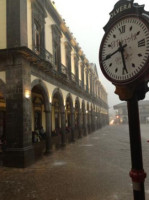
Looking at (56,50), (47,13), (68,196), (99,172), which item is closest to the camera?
(68,196)

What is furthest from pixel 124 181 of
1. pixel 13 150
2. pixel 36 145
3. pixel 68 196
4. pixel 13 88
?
pixel 36 145

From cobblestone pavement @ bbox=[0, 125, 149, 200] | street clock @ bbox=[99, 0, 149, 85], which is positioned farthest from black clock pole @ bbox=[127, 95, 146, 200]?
cobblestone pavement @ bbox=[0, 125, 149, 200]

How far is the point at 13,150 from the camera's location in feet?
27.1

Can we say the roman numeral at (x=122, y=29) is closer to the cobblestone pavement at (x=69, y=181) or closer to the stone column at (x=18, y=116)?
the cobblestone pavement at (x=69, y=181)

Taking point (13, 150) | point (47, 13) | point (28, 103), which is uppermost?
point (47, 13)

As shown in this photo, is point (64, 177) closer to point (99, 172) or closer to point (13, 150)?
point (99, 172)

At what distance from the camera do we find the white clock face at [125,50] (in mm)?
1518

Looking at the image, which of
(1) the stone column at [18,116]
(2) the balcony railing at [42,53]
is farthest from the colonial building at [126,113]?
(1) the stone column at [18,116]

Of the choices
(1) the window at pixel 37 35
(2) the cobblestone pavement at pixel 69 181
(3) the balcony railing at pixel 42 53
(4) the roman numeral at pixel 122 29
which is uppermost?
(1) the window at pixel 37 35

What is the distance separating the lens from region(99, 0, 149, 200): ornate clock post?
1.50 meters

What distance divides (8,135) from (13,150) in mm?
725

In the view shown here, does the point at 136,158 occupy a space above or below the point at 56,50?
below

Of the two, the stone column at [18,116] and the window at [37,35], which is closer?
the stone column at [18,116]

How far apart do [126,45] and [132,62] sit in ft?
0.58
